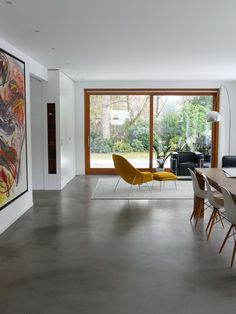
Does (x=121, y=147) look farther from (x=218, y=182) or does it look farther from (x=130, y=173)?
(x=218, y=182)

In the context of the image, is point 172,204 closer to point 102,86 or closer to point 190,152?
point 190,152

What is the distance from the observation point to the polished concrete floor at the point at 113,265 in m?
2.81

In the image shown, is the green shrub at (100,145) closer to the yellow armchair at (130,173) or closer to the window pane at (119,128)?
the window pane at (119,128)

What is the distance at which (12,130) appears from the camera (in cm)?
502

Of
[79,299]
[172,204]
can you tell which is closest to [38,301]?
[79,299]

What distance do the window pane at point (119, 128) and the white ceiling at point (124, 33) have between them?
2.58 m

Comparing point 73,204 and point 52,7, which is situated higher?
point 52,7

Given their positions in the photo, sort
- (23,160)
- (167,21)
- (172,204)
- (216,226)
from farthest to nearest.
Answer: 1. (172,204)
2. (23,160)
3. (216,226)
4. (167,21)

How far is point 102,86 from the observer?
989 centimetres

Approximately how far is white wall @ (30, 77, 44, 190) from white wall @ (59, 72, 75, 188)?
48 cm

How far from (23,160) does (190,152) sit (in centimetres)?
542

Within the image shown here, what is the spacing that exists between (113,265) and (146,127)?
6937 mm

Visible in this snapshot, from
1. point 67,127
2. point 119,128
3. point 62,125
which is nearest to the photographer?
point 62,125

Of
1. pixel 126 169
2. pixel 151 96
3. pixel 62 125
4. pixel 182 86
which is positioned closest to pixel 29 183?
pixel 126 169
